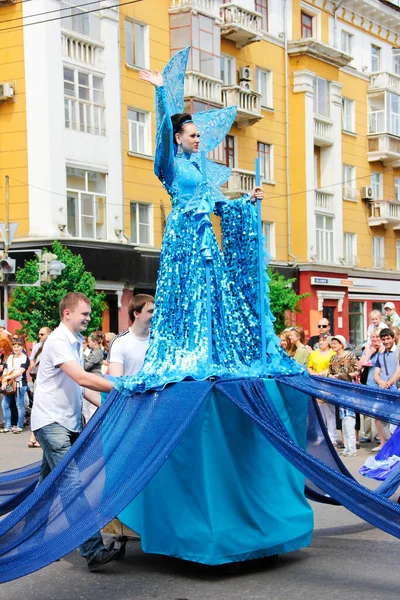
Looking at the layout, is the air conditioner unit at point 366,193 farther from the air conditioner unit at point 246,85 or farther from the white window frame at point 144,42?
the white window frame at point 144,42

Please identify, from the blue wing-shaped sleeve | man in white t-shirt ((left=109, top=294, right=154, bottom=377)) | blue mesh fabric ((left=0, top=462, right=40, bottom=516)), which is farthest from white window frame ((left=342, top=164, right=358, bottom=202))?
blue mesh fabric ((left=0, top=462, right=40, bottom=516))

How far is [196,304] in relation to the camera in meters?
6.16

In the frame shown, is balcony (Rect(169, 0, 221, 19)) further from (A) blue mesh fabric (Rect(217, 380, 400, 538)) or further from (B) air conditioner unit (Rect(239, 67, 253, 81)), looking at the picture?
(A) blue mesh fabric (Rect(217, 380, 400, 538))

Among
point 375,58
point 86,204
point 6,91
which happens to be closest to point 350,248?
point 375,58

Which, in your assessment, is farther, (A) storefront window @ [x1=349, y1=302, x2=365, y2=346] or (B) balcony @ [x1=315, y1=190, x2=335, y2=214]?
(A) storefront window @ [x1=349, y1=302, x2=365, y2=346]

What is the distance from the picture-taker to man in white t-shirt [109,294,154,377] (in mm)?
7148

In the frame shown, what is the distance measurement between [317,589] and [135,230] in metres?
23.2

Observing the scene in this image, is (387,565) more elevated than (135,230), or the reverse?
(135,230)

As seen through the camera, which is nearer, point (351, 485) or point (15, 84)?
point (351, 485)

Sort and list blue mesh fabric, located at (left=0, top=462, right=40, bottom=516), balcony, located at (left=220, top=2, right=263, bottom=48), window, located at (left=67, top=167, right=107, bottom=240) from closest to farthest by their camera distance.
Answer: blue mesh fabric, located at (left=0, top=462, right=40, bottom=516) → window, located at (left=67, top=167, right=107, bottom=240) → balcony, located at (left=220, top=2, right=263, bottom=48)

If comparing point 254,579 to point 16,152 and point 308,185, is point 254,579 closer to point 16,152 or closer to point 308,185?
point 16,152

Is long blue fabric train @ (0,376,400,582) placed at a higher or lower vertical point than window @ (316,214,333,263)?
lower

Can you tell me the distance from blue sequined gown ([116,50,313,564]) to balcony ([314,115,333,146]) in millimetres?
29857

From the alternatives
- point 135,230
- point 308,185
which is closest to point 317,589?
point 135,230
